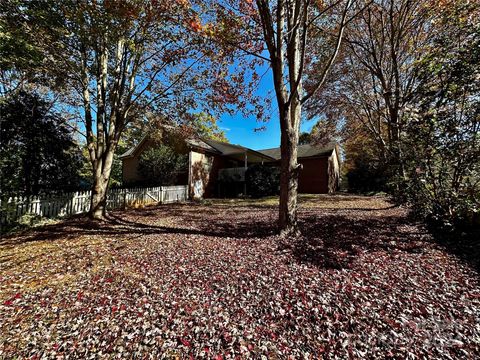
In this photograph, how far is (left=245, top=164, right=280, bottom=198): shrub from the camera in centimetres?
1617

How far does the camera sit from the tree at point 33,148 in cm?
774

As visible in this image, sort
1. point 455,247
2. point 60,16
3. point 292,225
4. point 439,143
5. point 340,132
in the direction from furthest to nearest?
1. point 340,132
2. point 60,16
3. point 292,225
4. point 439,143
5. point 455,247

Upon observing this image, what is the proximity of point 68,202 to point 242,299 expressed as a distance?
9058mm

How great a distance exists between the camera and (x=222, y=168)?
1891 cm

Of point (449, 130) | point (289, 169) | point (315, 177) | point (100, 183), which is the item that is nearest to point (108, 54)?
point (100, 183)

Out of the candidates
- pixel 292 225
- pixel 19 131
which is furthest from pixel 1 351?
pixel 19 131

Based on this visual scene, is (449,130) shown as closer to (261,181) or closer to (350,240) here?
(350,240)

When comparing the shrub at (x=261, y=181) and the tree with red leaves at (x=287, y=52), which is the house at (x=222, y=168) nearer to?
the shrub at (x=261, y=181)

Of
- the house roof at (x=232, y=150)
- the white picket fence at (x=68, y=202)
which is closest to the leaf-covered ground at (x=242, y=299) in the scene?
the white picket fence at (x=68, y=202)

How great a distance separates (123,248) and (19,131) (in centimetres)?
722

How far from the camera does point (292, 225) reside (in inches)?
204

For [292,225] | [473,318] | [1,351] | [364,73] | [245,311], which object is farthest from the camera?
[364,73]

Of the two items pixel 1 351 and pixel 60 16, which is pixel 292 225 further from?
pixel 60 16

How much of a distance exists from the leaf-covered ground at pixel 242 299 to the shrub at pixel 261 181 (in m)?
11.1
